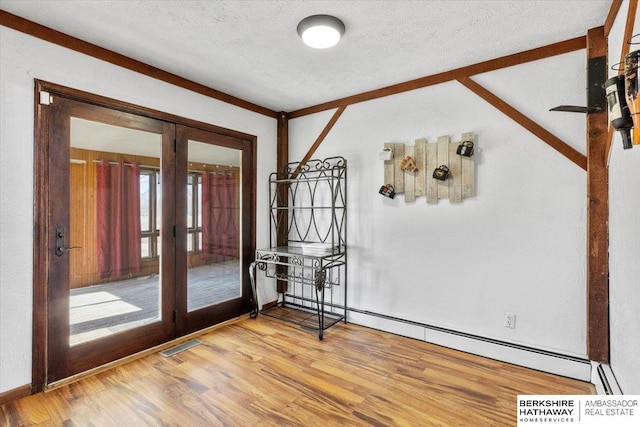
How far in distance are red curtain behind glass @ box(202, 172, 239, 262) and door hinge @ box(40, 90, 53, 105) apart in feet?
4.41

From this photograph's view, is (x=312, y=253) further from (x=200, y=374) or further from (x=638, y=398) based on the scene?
(x=638, y=398)

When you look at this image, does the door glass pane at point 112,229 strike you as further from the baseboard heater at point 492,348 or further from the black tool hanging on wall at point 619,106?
the black tool hanging on wall at point 619,106

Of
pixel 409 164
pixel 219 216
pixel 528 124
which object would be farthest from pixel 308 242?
pixel 528 124

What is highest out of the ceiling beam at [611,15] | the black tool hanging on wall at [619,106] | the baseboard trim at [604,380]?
the ceiling beam at [611,15]

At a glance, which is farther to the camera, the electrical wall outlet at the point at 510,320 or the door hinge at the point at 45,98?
the electrical wall outlet at the point at 510,320

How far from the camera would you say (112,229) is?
2689 millimetres

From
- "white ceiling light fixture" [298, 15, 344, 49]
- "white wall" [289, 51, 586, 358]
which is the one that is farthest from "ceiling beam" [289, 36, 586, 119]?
"white ceiling light fixture" [298, 15, 344, 49]

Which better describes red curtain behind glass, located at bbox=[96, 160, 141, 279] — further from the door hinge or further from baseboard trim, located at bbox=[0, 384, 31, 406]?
baseboard trim, located at bbox=[0, 384, 31, 406]

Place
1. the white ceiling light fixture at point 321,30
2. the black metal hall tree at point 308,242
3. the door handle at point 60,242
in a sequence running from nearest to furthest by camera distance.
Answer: the white ceiling light fixture at point 321,30, the door handle at point 60,242, the black metal hall tree at point 308,242

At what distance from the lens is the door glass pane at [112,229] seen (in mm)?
2463

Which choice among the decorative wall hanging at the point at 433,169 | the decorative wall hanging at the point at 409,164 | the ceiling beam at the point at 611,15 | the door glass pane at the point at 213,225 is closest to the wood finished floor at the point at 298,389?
the door glass pane at the point at 213,225

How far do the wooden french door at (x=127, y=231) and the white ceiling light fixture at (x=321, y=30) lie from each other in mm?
1558

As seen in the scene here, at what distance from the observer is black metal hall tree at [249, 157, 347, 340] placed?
11.7 ft

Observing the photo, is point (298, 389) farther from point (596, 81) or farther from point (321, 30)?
point (596, 81)
